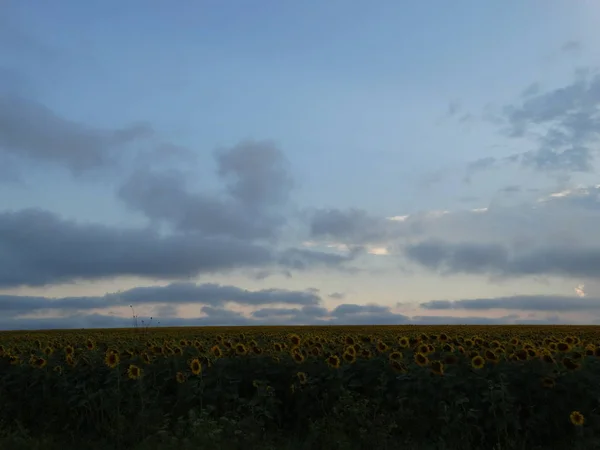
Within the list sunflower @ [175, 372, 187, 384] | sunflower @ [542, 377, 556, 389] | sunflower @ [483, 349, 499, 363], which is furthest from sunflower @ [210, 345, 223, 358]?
sunflower @ [542, 377, 556, 389]

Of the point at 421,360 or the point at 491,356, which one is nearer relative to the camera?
the point at 421,360

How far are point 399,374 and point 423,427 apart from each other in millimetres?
1342

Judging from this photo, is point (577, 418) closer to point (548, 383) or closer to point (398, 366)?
point (548, 383)

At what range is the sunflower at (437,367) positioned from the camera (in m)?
12.2

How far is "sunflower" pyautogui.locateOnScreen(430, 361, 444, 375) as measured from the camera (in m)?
12.2

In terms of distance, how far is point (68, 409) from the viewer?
13469mm

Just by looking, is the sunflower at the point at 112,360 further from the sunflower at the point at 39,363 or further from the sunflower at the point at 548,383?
the sunflower at the point at 548,383

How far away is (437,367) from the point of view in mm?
12336

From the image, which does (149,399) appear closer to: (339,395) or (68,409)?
(68,409)

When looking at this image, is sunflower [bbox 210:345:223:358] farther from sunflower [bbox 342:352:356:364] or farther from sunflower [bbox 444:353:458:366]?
sunflower [bbox 444:353:458:366]

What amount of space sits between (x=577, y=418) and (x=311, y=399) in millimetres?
4969

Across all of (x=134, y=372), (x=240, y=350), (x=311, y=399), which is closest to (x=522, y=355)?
(x=311, y=399)

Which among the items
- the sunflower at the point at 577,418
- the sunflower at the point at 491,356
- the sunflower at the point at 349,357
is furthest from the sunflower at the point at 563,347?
the sunflower at the point at 349,357

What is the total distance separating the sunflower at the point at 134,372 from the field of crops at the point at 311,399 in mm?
29
